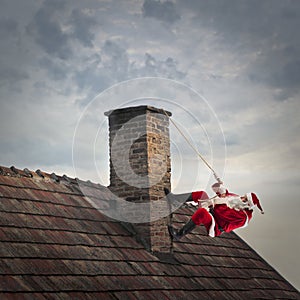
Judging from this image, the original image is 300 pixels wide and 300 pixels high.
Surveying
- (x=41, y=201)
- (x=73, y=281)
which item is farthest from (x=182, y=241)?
(x=73, y=281)

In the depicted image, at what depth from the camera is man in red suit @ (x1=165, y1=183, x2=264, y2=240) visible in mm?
10633

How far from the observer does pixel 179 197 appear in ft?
36.8

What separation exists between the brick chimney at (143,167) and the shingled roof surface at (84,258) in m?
0.28

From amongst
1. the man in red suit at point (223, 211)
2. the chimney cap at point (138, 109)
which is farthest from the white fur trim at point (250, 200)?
the chimney cap at point (138, 109)

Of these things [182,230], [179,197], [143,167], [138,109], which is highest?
[138,109]

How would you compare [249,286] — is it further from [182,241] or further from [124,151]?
[124,151]

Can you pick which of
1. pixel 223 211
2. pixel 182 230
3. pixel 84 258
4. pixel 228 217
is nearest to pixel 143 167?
pixel 182 230

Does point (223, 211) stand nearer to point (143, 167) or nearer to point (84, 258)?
point (143, 167)

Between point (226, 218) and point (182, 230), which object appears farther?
point (182, 230)

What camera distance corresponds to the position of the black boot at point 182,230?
36.4ft

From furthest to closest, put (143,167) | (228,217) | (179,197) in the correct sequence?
(179,197), (143,167), (228,217)

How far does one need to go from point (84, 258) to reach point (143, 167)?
2.32 m

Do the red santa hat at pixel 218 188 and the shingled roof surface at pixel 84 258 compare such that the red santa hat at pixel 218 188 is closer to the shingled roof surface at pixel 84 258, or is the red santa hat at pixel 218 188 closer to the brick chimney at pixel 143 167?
the brick chimney at pixel 143 167

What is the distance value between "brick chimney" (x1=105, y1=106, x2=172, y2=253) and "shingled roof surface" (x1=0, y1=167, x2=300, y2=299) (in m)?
0.28
